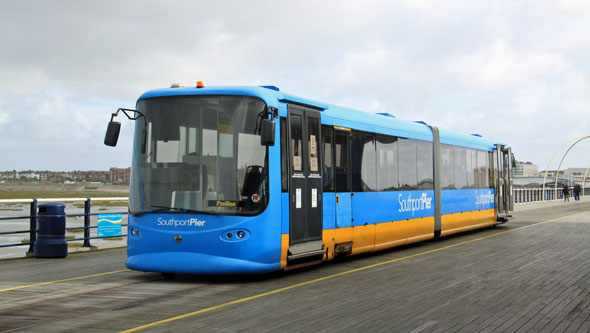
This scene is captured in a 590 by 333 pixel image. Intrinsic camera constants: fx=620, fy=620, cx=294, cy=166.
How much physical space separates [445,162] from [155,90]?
10.1 meters

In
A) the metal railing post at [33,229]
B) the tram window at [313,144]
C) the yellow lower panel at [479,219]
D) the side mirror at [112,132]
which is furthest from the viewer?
the yellow lower panel at [479,219]

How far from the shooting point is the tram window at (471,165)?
64.7 ft

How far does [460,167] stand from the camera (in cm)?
1909

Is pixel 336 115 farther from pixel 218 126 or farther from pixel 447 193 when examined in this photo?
pixel 447 193

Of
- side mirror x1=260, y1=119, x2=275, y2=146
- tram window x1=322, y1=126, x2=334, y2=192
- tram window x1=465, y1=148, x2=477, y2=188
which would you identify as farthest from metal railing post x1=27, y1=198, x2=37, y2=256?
tram window x1=465, y1=148, x2=477, y2=188

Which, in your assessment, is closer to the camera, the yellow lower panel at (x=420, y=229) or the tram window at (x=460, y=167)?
the yellow lower panel at (x=420, y=229)

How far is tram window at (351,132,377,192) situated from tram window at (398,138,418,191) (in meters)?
1.66

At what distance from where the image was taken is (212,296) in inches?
343

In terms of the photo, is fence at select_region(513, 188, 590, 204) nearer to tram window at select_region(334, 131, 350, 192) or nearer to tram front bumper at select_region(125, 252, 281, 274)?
tram window at select_region(334, 131, 350, 192)

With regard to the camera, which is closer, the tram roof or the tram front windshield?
the tram front windshield

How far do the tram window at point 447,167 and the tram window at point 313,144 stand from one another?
23.5 ft

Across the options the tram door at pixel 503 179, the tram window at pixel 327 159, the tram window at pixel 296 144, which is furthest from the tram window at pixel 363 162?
the tram door at pixel 503 179

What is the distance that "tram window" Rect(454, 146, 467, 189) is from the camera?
18.8 m

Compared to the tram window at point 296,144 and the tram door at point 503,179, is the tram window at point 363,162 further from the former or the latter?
the tram door at point 503,179
